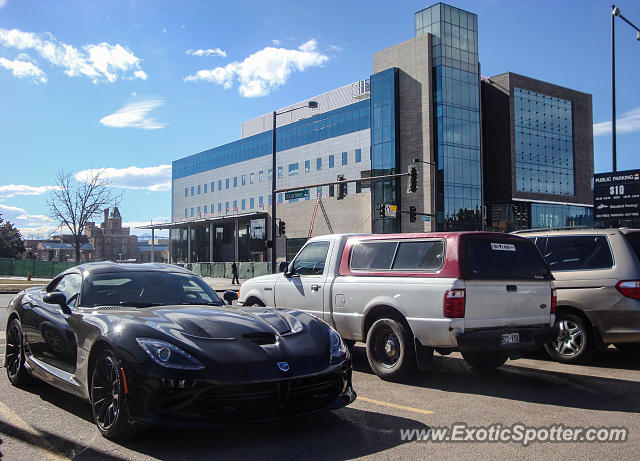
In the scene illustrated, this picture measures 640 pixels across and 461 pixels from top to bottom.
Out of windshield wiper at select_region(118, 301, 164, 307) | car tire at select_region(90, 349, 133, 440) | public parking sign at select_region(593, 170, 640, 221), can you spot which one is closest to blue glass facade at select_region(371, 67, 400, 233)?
public parking sign at select_region(593, 170, 640, 221)

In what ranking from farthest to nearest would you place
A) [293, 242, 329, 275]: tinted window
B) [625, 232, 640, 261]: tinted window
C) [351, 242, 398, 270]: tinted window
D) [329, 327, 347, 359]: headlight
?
[293, 242, 329, 275]: tinted window, [625, 232, 640, 261]: tinted window, [351, 242, 398, 270]: tinted window, [329, 327, 347, 359]: headlight

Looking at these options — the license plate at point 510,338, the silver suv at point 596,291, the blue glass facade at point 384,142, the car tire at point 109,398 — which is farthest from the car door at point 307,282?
the blue glass facade at point 384,142

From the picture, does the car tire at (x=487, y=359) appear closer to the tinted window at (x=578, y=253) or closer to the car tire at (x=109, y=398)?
the tinted window at (x=578, y=253)

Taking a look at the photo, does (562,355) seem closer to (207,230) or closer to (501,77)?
(501,77)

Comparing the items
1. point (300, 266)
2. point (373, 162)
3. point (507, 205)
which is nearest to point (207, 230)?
point (373, 162)

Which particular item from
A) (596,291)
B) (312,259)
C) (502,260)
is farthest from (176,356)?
(596,291)

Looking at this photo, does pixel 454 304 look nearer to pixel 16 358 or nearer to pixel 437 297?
pixel 437 297

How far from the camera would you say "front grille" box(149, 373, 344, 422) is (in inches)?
156

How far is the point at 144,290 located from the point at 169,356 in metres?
1.72

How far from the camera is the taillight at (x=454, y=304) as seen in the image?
631 cm

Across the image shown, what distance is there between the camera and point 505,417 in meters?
5.26

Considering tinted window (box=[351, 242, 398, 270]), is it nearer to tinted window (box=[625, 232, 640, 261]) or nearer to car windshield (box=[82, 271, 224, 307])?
car windshield (box=[82, 271, 224, 307])

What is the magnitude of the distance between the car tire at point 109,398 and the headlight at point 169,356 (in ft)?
0.98

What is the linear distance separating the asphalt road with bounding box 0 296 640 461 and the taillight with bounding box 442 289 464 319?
2.90 ft
